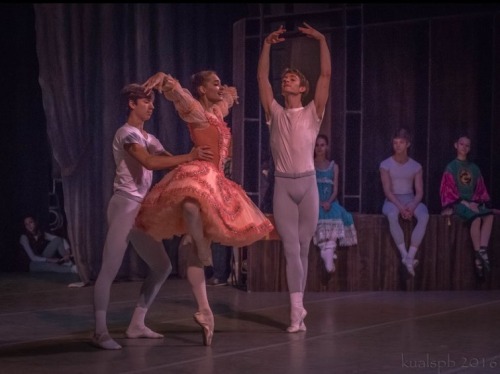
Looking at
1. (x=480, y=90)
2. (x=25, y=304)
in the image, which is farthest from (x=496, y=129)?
(x=25, y=304)

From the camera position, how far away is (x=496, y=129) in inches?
359

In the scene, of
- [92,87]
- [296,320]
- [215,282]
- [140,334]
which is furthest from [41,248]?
[296,320]

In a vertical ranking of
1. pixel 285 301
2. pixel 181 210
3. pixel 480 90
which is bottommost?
pixel 285 301

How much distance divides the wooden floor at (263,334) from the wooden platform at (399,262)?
Result: 8.5 inches

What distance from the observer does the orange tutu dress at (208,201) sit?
16.7 ft

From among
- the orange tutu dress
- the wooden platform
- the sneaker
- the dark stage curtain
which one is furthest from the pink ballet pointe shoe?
the dark stage curtain

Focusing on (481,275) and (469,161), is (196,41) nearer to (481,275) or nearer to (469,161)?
(469,161)

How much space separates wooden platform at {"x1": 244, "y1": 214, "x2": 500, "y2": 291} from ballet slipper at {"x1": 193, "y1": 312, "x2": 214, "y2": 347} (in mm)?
2998

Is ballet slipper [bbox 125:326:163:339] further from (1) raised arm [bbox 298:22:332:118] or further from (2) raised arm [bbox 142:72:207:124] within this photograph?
(1) raised arm [bbox 298:22:332:118]

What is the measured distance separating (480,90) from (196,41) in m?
2.79

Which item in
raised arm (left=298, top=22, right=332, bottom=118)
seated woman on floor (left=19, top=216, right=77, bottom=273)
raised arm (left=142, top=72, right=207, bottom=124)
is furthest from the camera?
seated woman on floor (left=19, top=216, right=77, bottom=273)

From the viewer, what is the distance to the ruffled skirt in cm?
507

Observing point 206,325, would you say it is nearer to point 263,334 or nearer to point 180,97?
point 263,334

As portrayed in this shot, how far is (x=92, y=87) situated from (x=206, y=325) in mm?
4255
